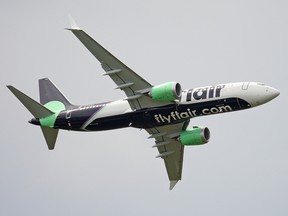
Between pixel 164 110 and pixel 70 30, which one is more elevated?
pixel 70 30

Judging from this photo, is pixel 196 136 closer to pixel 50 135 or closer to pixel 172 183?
pixel 172 183

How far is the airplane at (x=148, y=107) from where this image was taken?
280ft

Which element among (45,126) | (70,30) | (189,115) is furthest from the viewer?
(45,126)

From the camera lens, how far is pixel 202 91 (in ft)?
284

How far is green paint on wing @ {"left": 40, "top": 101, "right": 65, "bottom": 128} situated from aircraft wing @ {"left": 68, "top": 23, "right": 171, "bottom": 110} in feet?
31.8

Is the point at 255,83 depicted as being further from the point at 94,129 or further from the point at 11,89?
the point at 11,89

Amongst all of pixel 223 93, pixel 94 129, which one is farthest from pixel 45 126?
pixel 223 93

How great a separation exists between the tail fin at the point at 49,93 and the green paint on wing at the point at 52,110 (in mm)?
569

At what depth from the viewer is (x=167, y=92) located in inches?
3354

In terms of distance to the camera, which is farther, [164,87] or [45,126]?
[45,126]

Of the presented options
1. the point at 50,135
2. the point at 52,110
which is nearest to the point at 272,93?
the point at 52,110

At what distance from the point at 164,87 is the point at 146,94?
2.82 m

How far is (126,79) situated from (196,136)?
9.58 metres

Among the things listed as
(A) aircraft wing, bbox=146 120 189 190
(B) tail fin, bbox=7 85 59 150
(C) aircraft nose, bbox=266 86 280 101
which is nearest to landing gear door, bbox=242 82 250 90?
(C) aircraft nose, bbox=266 86 280 101
